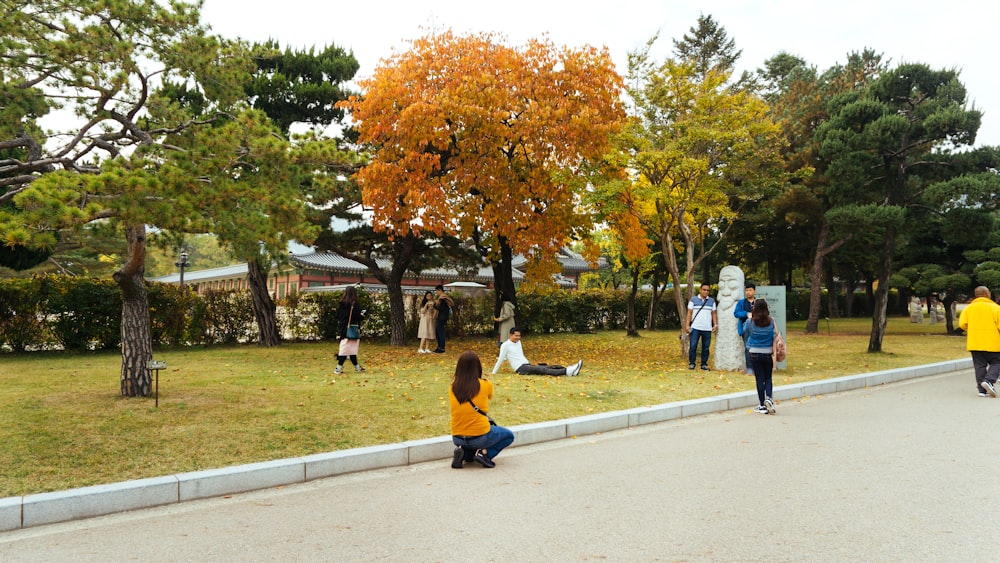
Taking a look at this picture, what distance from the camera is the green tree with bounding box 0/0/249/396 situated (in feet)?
19.4

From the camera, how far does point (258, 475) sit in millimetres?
5301

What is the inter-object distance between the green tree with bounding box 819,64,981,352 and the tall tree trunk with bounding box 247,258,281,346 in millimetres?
15801

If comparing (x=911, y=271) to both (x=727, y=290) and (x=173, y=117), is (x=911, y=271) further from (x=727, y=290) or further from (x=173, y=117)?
→ (x=173, y=117)

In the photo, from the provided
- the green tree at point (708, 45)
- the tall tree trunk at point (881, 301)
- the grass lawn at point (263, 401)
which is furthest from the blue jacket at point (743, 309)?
the green tree at point (708, 45)

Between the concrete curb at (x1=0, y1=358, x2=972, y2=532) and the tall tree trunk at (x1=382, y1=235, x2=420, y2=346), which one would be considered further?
the tall tree trunk at (x1=382, y1=235, x2=420, y2=346)

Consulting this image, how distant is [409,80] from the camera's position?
15.1 m

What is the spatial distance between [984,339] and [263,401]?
36.2ft

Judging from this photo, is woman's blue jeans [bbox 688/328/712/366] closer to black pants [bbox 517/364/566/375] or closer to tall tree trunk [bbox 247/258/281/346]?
black pants [bbox 517/364/566/375]

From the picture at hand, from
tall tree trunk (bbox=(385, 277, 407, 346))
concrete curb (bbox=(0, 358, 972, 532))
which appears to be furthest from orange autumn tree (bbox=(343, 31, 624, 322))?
concrete curb (bbox=(0, 358, 972, 532))

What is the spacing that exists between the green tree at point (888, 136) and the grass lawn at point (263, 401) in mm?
3612

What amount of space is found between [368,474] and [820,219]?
25092 millimetres

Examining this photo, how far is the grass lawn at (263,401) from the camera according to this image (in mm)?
5551

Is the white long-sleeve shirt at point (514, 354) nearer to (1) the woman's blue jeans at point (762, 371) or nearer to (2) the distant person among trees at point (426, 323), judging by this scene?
(1) the woman's blue jeans at point (762, 371)

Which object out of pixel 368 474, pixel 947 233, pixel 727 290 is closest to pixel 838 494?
pixel 368 474
